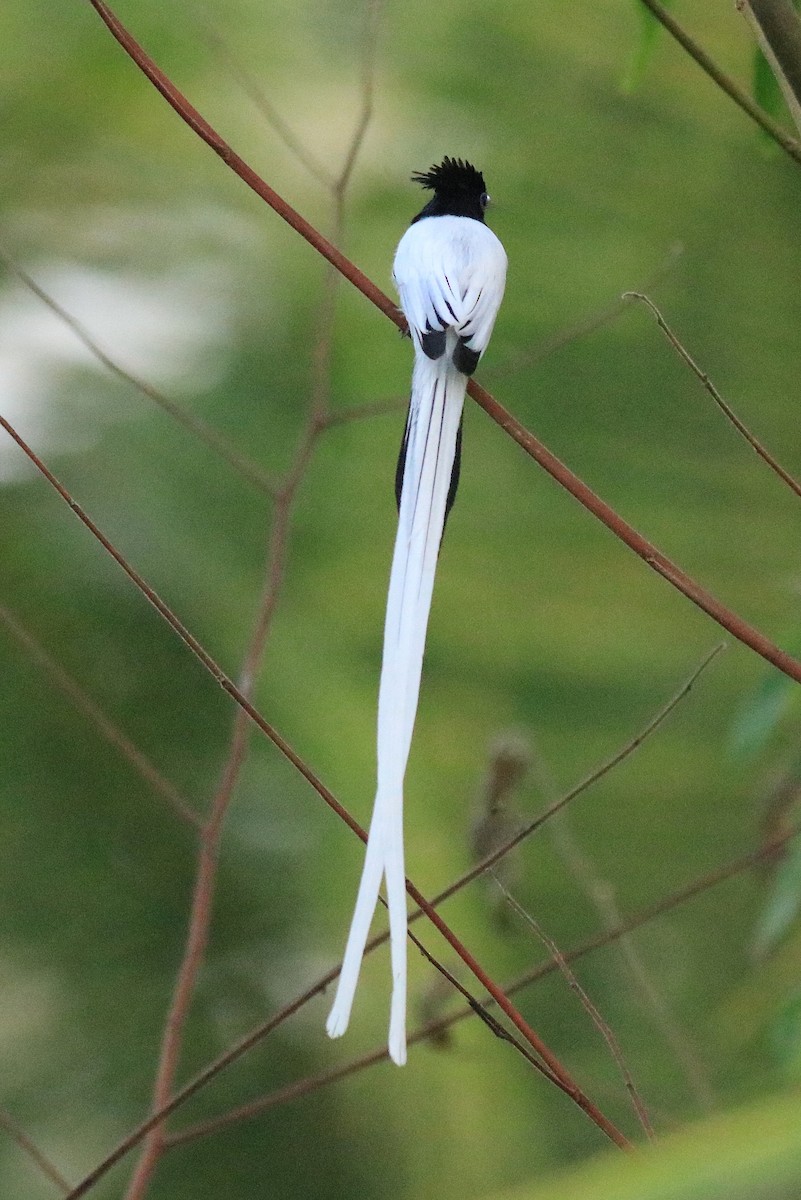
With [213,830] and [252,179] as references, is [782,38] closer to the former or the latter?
[252,179]

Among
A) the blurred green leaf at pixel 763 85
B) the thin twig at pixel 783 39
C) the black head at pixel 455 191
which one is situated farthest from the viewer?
the black head at pixel 455 191

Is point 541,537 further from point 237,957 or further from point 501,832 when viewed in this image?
point 501,832

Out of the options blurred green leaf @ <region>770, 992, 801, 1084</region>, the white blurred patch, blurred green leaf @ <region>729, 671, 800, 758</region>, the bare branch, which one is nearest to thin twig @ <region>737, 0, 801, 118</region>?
the bare branch

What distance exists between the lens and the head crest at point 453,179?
921mm

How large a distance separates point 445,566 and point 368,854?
1.14 meters

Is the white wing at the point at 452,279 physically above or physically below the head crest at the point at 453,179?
below

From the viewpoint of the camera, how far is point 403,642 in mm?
570

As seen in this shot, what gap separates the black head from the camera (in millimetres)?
908

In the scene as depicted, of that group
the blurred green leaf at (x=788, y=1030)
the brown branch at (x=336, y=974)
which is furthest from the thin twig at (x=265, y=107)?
the blurred green leaf at (x=788, y=1030)

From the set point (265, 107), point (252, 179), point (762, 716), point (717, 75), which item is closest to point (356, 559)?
point (762, 716)

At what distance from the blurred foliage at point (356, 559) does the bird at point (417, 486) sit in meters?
0.73

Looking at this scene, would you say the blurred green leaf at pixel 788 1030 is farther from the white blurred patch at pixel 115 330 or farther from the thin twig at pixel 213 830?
the white blurred patch at pixel 115 330

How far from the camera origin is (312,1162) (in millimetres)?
1544

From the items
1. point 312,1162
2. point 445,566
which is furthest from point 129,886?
point 445,566
